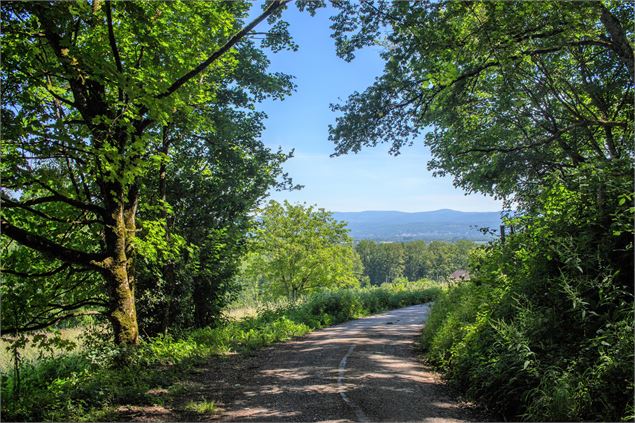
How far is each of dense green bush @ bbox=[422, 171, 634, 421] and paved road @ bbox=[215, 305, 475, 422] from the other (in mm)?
923

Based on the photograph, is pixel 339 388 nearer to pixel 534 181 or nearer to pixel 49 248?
pixel 49 248

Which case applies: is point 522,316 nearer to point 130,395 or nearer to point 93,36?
point 130,395

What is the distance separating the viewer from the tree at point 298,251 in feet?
96.8

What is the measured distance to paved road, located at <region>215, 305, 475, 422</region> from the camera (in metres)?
6.06

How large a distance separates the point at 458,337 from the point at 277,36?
9.21 m

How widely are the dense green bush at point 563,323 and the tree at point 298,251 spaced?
71.5 feet

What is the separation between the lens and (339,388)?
7.42 m

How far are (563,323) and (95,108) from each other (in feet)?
32.2

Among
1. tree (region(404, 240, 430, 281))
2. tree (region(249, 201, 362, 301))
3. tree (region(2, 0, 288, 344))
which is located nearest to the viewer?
tree (region(2, 0, 288, 344))

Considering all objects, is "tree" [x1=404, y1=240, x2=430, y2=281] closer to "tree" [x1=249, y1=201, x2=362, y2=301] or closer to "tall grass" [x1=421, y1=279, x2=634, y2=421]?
"tree" [x1=249, y1=201, x2=362, y2=301]

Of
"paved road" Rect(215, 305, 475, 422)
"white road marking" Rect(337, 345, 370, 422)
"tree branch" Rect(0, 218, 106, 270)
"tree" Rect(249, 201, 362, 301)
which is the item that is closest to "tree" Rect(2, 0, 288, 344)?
"tree branch" Rect(0, 218, 106, 270)

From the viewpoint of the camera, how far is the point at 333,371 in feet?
29.3

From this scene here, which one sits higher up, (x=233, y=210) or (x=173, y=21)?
(x=173, y=21)

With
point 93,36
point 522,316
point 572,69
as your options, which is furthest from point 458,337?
point 93,36
